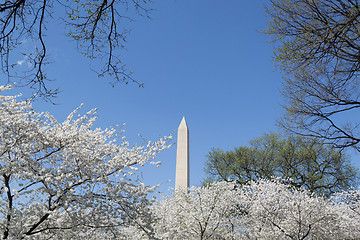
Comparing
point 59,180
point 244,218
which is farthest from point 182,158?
point 59,180

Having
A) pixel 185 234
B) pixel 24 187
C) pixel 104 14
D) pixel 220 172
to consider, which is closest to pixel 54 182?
pixel 24 187

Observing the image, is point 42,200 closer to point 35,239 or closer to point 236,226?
point 35,239

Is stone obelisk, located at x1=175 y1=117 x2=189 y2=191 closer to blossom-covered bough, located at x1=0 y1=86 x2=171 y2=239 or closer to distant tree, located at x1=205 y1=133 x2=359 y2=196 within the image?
distant tree, located at x1=205 y1=133 x2=359 y2=196

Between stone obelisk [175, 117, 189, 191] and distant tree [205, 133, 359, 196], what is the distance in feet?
14.4

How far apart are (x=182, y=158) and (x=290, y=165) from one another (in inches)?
279

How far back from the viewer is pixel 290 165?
1877 centimetres

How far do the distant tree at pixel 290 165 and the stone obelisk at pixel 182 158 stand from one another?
4399 mm

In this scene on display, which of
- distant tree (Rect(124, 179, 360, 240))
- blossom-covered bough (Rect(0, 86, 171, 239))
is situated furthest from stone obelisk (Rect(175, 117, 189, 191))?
blossom-covered bough (Rect(0, 86, 171, 239))

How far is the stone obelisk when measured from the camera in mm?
15248

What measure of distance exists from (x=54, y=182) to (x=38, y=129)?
1.27m

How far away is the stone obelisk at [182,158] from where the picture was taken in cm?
1525

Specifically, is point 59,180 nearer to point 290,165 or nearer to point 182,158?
point 182,158

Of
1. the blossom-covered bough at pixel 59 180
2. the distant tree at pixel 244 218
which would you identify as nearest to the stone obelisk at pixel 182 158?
the distant tree at pixel 244 218

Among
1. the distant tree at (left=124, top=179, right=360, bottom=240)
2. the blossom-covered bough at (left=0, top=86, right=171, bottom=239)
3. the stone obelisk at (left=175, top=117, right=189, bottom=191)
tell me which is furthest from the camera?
the stone obelisk at (left=175, top=117, right=189, bottom=191)
